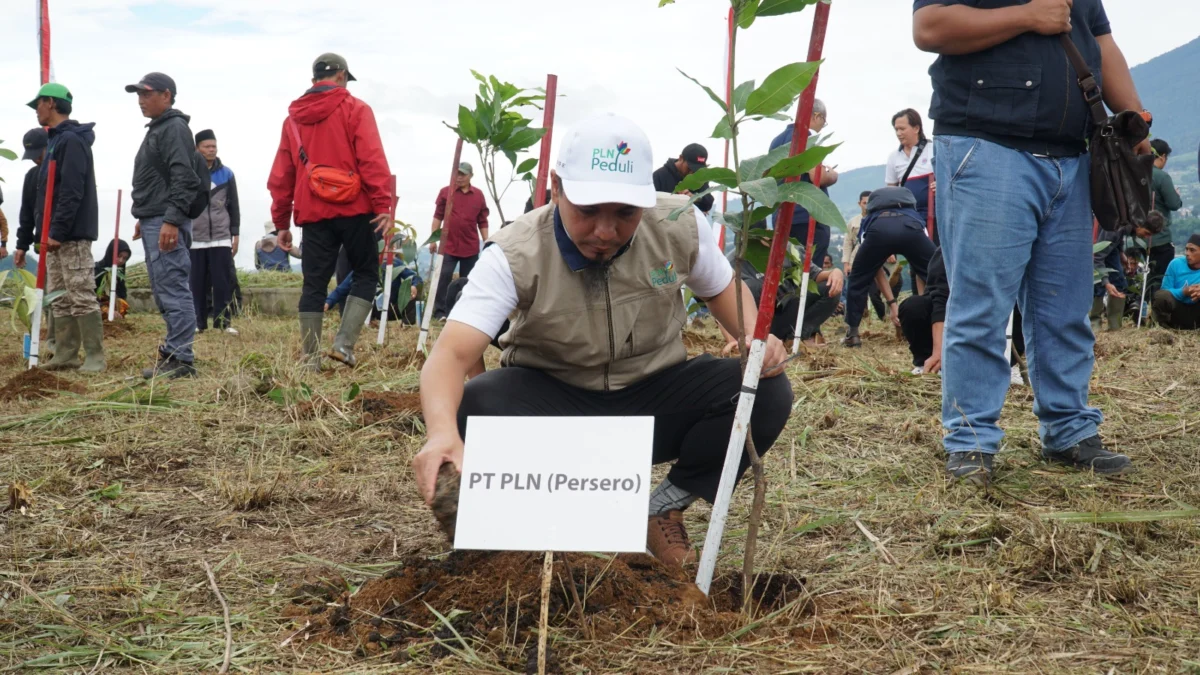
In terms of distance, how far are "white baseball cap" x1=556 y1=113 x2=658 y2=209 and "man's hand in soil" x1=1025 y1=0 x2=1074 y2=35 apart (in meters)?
1.36

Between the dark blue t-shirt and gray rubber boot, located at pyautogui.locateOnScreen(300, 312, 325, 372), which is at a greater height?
the dark blue t-shirt

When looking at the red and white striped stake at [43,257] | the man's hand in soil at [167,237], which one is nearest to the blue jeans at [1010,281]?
the man's hand in soil at [167,237]

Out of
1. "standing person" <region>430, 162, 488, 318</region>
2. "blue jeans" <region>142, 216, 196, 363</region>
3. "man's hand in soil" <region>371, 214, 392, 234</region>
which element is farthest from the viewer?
"standing person" <region>430, 162, 488, 318</region>

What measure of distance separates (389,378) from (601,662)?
11.9 feet

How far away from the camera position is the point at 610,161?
6.44 feet

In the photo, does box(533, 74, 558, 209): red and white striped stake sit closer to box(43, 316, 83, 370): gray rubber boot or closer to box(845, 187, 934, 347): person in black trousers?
box(845, 187, 934, 347): person in black trousers

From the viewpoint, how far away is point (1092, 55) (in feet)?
9.52

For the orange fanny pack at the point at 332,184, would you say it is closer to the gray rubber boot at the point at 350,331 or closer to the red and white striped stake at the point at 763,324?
the gray rubber boot at the point at 350,331

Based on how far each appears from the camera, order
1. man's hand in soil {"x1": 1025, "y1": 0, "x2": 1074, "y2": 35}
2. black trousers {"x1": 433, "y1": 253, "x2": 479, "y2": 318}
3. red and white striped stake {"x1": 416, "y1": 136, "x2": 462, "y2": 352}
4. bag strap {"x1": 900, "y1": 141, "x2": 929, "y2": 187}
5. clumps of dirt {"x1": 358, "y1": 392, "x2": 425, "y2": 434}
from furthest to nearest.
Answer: black trousers {"x1": 433, "y1": 253, "x2": 479, "y2": 318}
bag strap {"x1": 900, "y1": 141, "x2": 929, "y2": 187}
red and white striped stake {"x1": 416, "y1": 136, "x2": 462, "y2": 352}
clumps of dirt {"x1": 358, "y1": 392, "x2": 425, "y2": 434}
man's hand in soil {"x1": 1025, "y1": 0, "x2": 1074, "y2": 35}

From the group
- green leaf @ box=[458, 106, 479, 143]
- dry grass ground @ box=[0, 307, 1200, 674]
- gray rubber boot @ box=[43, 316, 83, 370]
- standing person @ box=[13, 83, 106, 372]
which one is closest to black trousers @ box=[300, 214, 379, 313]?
green leaf @ box=[458, 106, 479, 143]

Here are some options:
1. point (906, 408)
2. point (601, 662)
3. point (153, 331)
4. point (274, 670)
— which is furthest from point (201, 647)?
point (153, 331)

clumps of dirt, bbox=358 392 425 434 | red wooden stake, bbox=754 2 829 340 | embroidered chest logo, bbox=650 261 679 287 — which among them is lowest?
clumps of dirt, bbox=358 392 425 434

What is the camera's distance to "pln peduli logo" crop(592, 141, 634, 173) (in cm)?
196

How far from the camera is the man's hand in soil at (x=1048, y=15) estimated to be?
2686 millimetres
